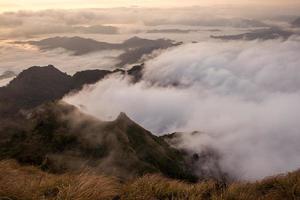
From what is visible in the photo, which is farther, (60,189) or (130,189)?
(130,189)

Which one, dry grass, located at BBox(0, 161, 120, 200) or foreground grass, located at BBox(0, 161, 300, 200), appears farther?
foreground grass, located at BBox(0, 161, 300, 200)

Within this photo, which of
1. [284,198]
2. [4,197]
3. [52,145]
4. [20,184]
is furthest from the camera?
[52,145]

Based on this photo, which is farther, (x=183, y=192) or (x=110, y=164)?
(x=110, y=164)

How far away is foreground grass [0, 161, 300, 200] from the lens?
396 inches

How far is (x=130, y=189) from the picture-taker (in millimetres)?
11758

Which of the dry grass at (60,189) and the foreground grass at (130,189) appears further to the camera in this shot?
the foreground grass at (130,189)

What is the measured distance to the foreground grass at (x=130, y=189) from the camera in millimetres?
10062

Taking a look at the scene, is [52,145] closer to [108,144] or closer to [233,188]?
[108,144]

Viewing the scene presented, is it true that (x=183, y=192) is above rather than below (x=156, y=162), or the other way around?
above

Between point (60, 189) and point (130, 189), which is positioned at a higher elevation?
point (60, 189)

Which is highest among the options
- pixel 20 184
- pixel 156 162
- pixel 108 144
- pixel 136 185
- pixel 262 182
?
pixel 20 184

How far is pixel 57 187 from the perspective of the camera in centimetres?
1096

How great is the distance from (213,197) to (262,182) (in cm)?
335

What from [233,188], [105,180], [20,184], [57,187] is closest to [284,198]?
[233,188]
